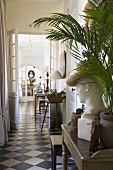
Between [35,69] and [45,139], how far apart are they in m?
12.7

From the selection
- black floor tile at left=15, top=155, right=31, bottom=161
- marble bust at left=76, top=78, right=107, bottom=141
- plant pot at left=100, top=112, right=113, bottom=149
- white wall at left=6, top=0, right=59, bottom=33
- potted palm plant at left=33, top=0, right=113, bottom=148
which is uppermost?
white wall at left=6, top=0, right=59, bottom=33

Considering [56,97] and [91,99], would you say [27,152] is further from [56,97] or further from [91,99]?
[91,99]

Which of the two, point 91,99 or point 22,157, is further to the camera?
point 22,157

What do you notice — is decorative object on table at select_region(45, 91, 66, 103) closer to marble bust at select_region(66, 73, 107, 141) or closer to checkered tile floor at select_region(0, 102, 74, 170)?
checkered tile floor at select_region(0, 102, 74, 170)

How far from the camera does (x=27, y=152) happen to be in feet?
13.7

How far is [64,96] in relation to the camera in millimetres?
5918

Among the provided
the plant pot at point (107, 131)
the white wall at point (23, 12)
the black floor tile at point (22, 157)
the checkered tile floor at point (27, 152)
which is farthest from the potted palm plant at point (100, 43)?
the white wall at point (23, 12)

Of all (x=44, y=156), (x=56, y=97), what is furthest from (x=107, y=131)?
(x=56, y=97)

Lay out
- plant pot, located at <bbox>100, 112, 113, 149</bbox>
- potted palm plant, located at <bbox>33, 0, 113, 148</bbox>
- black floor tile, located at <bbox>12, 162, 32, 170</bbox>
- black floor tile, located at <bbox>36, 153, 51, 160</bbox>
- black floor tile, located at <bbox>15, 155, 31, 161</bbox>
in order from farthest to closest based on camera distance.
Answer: black floor tile, located at <bbox>36, 153, 51, 160</bbox> < black floor tile, located at <bbox>15, 155, 31, 161</bbox> < black floor tile, located at <bbox>12, 162, 32, 170</bbox> < potted palm plant, located at <bbox>33, 0, 113, 148</bbox> < plant pot, located at <bbox>100, 112, 113, 149</bbox>

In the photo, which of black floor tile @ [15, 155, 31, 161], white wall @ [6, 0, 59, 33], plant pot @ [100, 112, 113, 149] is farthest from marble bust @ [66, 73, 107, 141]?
white wall @ [6, 0, 59, 33]

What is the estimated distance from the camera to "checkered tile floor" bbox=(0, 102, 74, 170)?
354 cm

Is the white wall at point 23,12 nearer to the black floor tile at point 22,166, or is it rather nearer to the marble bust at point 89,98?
the black floor tile at point 22,166

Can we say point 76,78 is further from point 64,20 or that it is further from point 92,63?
point 64,20

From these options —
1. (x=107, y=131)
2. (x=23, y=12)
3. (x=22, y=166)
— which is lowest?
(x=22, y=166)
